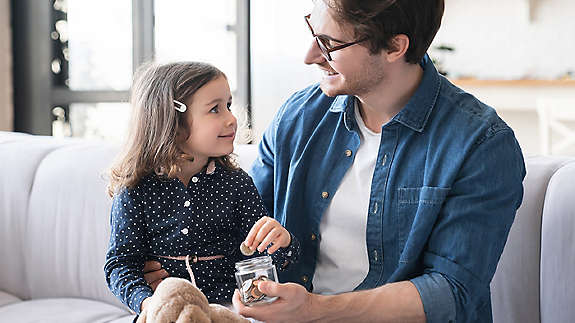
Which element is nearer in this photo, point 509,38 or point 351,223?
point 351,223

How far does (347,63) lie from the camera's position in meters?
1.52

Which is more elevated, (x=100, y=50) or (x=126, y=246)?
(x=100, y=50)

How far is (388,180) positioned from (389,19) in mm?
336

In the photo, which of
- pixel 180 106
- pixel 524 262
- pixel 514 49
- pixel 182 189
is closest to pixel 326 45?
pixel 180 106

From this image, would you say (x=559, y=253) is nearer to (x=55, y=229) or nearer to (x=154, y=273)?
(x=154, y=273)

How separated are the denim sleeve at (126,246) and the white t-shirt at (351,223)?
1.35ft

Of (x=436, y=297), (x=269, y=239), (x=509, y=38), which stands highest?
(x=509, y=38)

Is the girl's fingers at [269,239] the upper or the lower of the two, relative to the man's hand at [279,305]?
upper

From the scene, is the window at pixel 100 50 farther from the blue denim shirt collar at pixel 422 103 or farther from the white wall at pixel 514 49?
the blue denim shirt collar at pixel 422 103

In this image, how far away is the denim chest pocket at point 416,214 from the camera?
146cm

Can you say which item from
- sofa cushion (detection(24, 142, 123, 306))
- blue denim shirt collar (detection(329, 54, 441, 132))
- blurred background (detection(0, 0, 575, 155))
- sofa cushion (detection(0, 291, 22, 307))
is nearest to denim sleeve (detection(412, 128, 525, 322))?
blue denim shirt collar (detection(329, 54, 441, 132))

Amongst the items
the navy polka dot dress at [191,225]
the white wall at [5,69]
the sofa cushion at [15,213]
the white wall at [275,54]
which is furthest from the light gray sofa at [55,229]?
the white wall at [275,54]

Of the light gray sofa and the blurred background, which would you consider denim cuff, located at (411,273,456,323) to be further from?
the blurred background

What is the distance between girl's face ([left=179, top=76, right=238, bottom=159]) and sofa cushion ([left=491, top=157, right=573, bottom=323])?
0.69 meters
